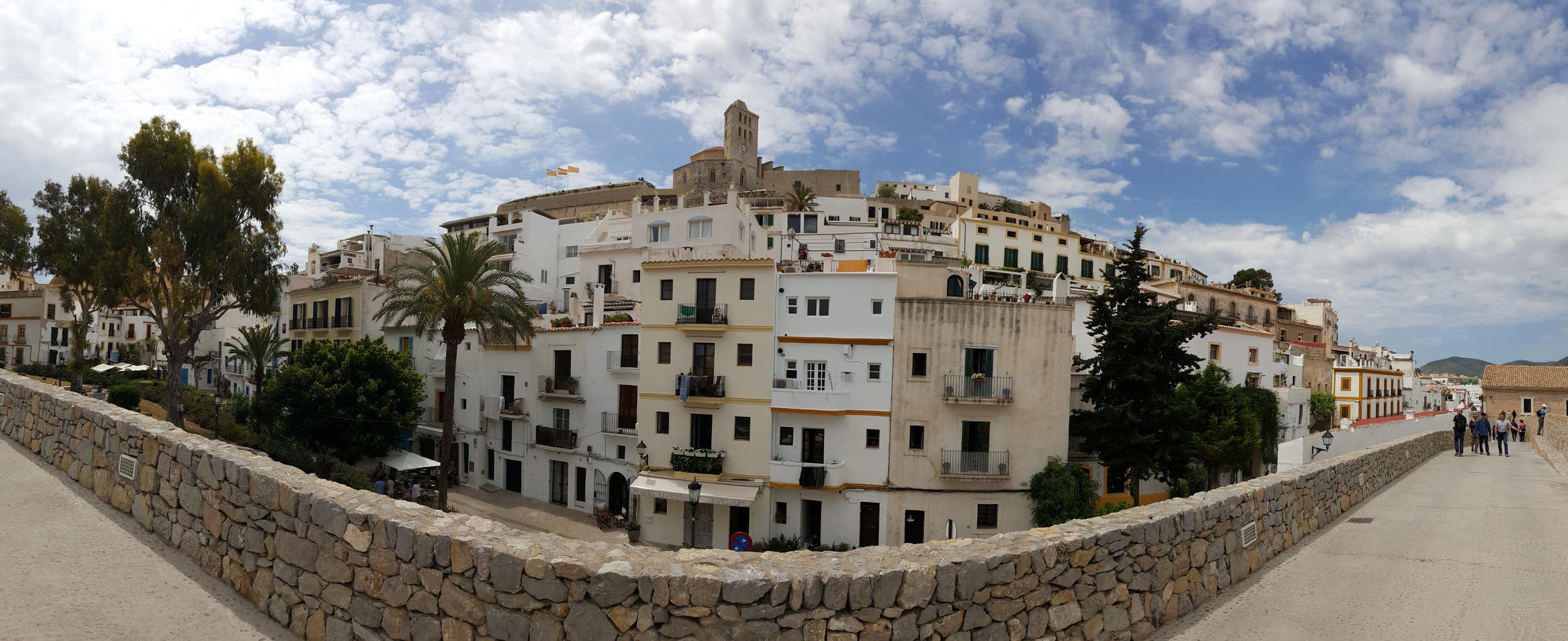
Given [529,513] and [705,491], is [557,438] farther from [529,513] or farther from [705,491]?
[705,491]

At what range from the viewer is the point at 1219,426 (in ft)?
111

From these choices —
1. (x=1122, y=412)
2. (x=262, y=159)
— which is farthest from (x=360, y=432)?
(x=1122, y=412)

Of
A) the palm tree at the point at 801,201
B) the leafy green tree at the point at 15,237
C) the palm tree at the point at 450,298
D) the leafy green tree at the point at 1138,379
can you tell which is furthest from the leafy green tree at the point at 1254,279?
the leafy green tree at the point at 15,237

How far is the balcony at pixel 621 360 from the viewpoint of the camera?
99.7 feet

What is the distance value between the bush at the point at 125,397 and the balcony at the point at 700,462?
75.3 ft

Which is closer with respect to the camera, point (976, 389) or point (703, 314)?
point (976, 389)

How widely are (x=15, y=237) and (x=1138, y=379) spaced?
5348 centimetres

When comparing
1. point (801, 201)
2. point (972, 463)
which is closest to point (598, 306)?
point (972, 463)

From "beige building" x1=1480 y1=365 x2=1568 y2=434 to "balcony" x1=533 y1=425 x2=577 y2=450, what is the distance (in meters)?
60.9

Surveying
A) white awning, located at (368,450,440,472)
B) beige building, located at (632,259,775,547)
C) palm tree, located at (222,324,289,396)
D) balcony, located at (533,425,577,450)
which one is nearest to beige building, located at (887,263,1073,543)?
beige building, located at (632,259,775,547)

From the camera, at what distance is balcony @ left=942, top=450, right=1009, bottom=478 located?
26.9 meters

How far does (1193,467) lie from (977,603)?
3366 centimetres

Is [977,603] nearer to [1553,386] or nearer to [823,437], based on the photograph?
[823,437]

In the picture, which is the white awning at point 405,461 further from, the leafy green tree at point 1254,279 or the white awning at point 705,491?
the leafy green tree at point 1254,279
